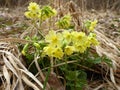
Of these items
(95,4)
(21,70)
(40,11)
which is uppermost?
(40,11)

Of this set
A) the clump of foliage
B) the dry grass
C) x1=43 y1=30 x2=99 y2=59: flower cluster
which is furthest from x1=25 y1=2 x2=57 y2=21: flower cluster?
x1=43 y1=30 x2=99 y2=59: flower cluster

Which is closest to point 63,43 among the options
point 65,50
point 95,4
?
point 65,50

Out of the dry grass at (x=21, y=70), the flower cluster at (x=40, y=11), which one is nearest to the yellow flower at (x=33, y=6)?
the flower cluster at (x=40, y=11)

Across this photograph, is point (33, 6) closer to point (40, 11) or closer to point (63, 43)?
point (40, 11)

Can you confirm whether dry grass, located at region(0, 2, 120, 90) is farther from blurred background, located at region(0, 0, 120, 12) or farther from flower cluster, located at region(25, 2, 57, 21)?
blurred background, located at region(0, 0, 120, 12)

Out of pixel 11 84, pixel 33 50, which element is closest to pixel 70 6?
pixel 33 50

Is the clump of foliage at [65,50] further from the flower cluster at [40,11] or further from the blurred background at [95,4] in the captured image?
the blurred background at [95,4]

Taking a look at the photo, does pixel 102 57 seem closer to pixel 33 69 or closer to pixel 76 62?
pixel 76 62

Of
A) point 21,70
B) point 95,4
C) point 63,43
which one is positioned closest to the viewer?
point 63,43
